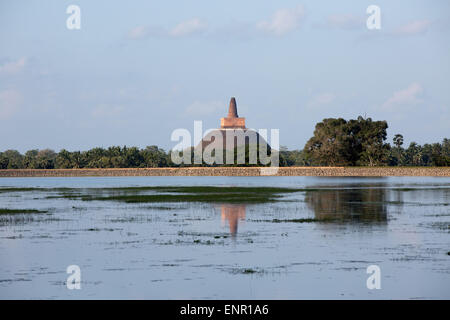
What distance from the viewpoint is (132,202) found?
53.3 m

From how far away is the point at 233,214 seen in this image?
134 ft

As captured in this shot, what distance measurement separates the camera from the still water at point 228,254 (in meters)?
18.7

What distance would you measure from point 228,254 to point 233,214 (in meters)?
16.6

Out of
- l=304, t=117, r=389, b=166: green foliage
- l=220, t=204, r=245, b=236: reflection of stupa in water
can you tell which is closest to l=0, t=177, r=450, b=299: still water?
l=220, t=204, r=245, b=236: reflection of stupa in water

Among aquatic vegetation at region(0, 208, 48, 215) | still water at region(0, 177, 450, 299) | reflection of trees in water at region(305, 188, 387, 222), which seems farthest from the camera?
aquatic vegetation at region(0, 208, 48, 215)

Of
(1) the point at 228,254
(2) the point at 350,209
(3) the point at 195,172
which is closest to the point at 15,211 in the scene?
(2) the point at 350,209

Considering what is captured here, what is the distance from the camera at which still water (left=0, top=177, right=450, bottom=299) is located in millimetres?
18703

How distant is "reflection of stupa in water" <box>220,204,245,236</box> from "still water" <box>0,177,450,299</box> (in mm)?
115

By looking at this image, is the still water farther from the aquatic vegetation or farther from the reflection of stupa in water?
the aquatic vegetation

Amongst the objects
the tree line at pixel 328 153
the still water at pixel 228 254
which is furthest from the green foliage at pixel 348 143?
the still water at pixel 228 254

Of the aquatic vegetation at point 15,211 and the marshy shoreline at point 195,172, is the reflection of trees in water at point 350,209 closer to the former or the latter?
the aquatic vegetation at point 15,211
